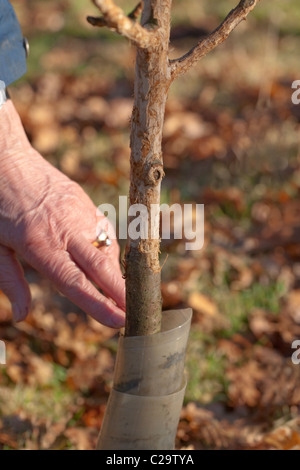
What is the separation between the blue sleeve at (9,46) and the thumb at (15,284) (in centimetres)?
60

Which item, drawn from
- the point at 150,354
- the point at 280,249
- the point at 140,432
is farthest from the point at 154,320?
the point at 280,249

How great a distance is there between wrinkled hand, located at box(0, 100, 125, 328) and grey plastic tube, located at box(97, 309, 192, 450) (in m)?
0.14

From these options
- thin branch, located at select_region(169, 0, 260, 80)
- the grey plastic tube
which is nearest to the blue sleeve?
thin branch, located at select_region(169, 0, 260, 80)

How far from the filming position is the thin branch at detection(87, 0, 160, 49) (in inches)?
47.1

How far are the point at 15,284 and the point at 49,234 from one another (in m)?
0.26

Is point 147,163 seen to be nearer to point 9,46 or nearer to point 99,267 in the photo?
point 99,267

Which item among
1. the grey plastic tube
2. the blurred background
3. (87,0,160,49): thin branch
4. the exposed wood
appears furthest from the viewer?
the blurred background

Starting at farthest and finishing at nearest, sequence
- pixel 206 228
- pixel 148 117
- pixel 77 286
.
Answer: pixel 206 228
pixel 77 286
pixel 148 117

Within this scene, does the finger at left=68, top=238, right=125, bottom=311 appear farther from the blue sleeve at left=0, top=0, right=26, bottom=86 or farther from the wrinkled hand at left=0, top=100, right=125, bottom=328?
the blue sleeve at left=0, top=0, right=26, bottom=86

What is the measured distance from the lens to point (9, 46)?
1942 millimetres

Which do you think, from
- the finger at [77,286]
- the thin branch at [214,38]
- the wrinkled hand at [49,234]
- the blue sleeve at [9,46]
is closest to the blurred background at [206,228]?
the thin branch at [214,38]

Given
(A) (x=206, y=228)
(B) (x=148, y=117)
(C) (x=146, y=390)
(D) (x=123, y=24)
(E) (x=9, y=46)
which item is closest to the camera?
(D) (x=123, y=24)

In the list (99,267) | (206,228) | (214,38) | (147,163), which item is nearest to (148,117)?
(147,163)
